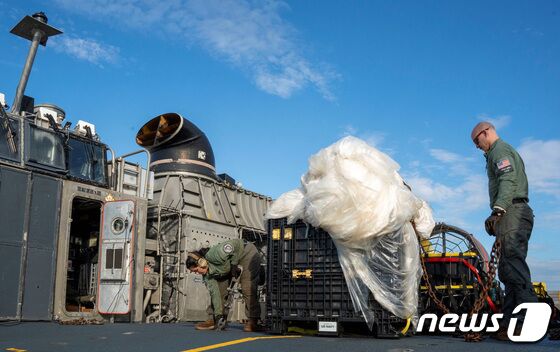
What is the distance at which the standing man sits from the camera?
541 cm

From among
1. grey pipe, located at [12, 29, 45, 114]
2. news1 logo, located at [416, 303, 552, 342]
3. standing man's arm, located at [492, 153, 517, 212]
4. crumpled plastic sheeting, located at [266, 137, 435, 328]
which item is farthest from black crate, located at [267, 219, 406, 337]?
grey pipe, located at [12, 29, 45, 114]

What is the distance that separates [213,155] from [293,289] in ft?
27.2

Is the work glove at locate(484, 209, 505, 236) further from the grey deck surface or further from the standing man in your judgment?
the grey deck surface

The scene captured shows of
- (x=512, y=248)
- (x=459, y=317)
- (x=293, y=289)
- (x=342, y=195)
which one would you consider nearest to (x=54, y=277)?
(x=293, y=289)

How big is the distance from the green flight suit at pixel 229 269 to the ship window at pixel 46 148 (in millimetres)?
3584

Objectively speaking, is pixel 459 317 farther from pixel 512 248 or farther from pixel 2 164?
pixel 2 164

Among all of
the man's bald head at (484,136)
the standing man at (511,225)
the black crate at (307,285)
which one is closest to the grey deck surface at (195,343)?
Result: the black crate at (307,285)

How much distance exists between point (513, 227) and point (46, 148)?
765 centimetres

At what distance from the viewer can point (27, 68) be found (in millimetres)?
10516

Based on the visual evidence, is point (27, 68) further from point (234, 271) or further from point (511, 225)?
point (511, 225)

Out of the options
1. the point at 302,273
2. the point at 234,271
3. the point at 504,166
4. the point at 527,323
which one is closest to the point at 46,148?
the point at 234,271

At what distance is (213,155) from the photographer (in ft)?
47.8

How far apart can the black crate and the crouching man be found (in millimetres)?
996

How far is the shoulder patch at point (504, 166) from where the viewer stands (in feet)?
18.4
